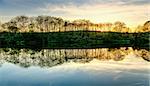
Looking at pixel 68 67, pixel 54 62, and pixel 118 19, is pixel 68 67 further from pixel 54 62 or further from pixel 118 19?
pixel 118 19

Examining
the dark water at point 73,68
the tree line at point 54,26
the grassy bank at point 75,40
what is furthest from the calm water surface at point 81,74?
the grassy bank at point 75,40

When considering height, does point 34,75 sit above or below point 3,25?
below

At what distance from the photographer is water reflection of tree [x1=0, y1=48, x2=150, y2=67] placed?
4848 mm

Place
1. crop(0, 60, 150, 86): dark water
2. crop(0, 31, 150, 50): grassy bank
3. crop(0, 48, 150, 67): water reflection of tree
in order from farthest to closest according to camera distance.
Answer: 1. crop(0, 31, 150, 50): grassy bank
2. crop(0, 48, 150, 67): water reflection of tree
3. crop(0, 60, 150, 86): dark water

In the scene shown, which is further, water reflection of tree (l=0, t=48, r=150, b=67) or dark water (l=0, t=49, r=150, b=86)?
water reflection of tree (l=0, t=48, r=150, b=67)

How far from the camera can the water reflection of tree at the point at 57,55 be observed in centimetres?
485

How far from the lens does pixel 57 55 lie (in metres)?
5.42

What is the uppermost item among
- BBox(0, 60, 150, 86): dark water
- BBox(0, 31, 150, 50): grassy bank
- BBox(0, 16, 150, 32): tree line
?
BBox(0, 16, 150, 32): tree line

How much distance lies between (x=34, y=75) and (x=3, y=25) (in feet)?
3.64

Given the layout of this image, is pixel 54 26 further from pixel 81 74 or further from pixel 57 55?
pixel 81 74

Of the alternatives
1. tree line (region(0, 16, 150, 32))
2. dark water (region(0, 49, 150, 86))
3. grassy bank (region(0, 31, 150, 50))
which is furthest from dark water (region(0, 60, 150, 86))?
grassy bank (region(0, 31, 150, 50))

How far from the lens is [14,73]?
422cm

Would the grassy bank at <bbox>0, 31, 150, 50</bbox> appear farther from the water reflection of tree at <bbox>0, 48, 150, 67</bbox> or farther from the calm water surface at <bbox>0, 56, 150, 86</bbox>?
the calm water surface at <bbox>0, 56, 150, 86</bbox>

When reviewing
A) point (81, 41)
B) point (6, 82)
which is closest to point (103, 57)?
point (81, 41)
